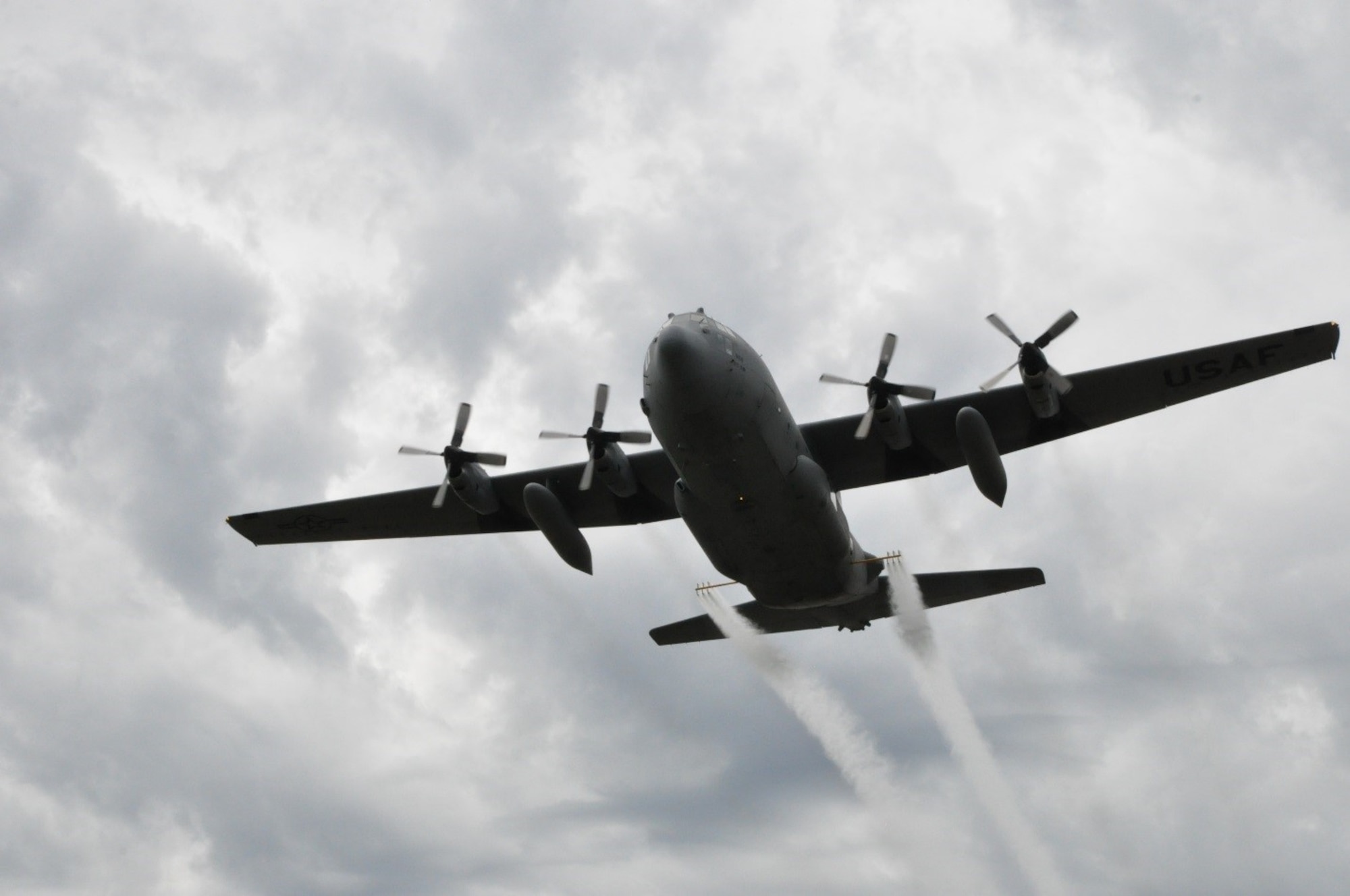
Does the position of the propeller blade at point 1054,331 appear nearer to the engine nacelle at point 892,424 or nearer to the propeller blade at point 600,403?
the engine nacelle at point 892,424

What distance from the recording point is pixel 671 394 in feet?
72.9

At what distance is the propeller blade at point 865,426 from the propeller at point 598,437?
16.4 feet

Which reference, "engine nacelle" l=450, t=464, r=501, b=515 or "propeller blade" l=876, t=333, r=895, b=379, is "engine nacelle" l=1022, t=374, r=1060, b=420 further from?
"engine nacelle" l=450, t=464, r=501, b=515

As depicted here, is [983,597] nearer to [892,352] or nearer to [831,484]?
[831,484]

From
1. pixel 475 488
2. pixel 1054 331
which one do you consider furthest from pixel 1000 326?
pixel 475 488

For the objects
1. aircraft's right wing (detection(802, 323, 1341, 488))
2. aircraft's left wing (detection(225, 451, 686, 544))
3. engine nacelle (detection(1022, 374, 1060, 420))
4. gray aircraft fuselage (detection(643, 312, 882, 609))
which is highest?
aircraft's right wing (detection(802, 323, 1341, 488))

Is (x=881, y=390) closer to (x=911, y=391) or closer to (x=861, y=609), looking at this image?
(x=911, y=391)

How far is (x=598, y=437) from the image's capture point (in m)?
27.5

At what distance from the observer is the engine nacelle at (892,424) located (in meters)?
25.6

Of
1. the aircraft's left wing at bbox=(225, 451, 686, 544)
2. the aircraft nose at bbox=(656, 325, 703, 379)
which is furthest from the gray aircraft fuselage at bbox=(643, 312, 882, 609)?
the aircraft's left wing at bbox=(225, 451, 686, 544)

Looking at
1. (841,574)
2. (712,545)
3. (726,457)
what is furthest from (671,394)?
(841,574)

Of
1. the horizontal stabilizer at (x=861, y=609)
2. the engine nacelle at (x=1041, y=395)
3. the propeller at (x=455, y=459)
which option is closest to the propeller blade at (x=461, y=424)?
the propeller at (x=455, y=459)

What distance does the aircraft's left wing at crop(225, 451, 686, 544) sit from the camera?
29.9m

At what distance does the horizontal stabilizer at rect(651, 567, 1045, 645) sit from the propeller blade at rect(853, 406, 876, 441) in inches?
228
